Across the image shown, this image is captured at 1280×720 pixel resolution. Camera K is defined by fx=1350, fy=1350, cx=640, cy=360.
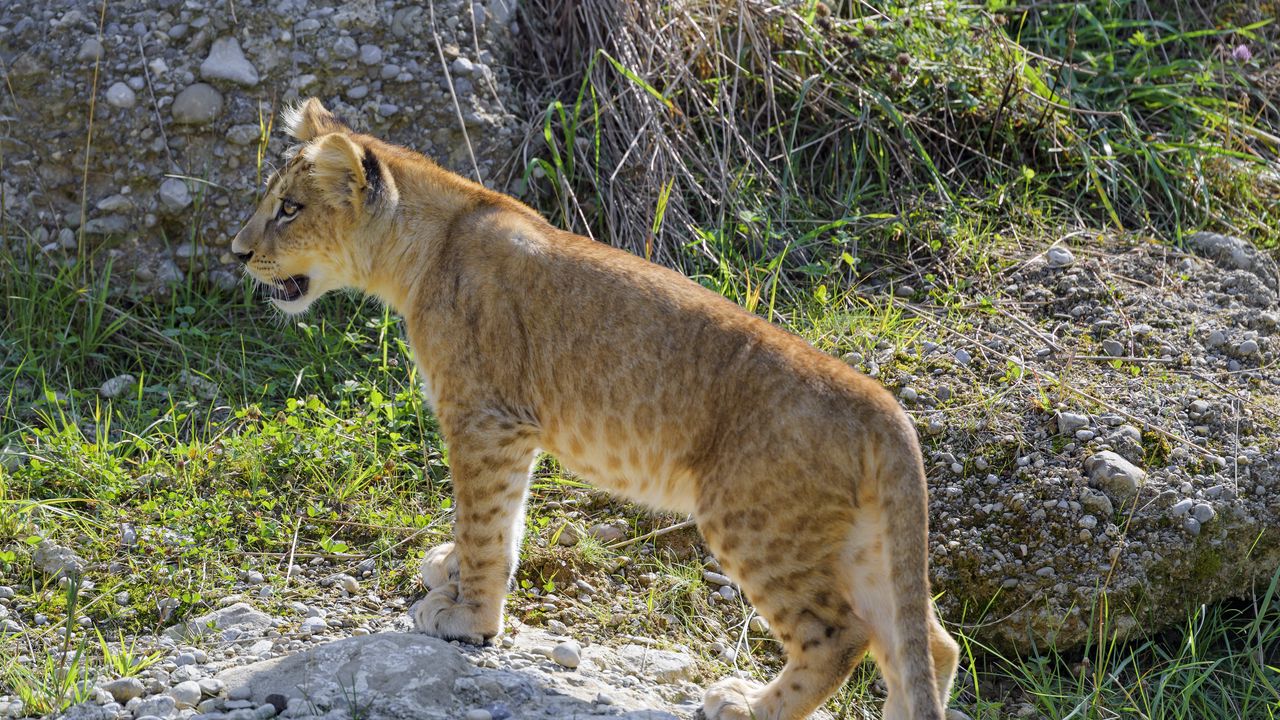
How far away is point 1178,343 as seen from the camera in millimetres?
6430

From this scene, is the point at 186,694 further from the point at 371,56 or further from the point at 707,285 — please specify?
the point at 371,56

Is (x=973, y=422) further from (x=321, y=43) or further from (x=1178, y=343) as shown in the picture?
(x=321, y=43)

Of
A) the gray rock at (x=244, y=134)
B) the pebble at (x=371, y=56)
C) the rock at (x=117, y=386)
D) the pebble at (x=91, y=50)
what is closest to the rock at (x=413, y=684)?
the rock at (x=117, y=386)

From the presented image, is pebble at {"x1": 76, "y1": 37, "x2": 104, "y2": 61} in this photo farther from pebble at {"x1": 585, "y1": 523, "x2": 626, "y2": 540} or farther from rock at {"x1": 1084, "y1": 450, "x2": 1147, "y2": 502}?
rock at {"x1": 1084, "y1": 450, "x2": 1147, "y2": 502}

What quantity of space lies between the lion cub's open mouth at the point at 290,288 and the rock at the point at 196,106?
6.75 ft

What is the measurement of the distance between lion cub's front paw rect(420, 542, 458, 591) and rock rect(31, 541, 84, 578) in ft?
4.37

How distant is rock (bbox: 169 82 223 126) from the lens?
22.9ft

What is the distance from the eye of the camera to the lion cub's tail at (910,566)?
12.7 ft

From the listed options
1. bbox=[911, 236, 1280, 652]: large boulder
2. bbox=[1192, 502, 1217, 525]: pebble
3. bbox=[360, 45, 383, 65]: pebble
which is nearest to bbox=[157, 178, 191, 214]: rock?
bbox=[360, 45, 383, 65]: pebble

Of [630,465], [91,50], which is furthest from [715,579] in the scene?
[91,50]

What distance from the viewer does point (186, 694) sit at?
428 cm

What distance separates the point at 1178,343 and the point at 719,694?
3214mm

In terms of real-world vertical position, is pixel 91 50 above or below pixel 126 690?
above

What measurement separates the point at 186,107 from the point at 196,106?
0.05m
